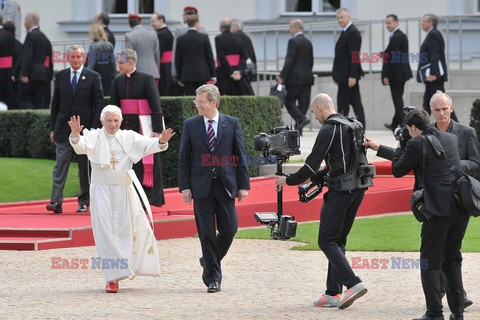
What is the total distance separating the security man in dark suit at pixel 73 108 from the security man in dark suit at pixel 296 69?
6.61 metres

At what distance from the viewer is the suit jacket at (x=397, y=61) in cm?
2120

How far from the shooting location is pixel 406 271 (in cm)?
1241

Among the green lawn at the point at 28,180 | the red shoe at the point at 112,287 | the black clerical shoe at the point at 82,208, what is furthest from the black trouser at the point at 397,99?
the red shoe at the point at 112,287

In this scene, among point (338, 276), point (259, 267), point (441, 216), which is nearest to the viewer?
point (441, 216)

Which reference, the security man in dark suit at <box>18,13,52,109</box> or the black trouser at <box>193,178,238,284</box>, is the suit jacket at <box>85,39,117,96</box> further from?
the black trouser at <box>193,178,238,284</box>

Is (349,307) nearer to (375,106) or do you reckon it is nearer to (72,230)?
(72,230)

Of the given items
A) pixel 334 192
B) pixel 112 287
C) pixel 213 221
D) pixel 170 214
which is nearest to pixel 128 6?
pixel 170 214

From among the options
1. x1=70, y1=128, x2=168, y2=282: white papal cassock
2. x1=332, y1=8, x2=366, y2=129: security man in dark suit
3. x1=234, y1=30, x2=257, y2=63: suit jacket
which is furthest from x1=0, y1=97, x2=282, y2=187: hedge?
x1=70, y1=128, x2=168, y2=282: white papal cassock

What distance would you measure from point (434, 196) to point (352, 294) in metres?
1.11

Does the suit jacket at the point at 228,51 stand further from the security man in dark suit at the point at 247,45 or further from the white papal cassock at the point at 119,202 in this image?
the white papal cassock at the point at 119,202

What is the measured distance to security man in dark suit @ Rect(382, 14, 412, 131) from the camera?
69.6 ft

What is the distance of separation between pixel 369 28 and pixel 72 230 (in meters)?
11.8

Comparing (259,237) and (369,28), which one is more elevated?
(369,28)

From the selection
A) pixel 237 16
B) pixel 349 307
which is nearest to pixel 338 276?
pixel 349 307
